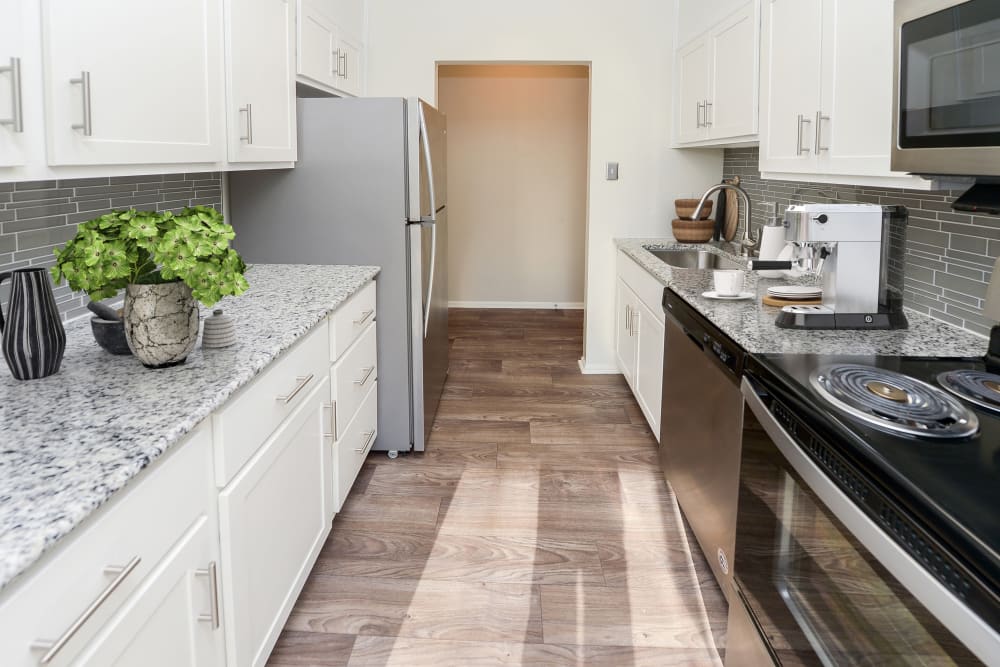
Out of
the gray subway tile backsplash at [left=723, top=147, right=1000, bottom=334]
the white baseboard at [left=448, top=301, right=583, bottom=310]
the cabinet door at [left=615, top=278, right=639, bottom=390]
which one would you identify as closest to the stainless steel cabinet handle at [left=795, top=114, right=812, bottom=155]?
the gray subway tile backsplash at [left=723, top=147, right=1000, bottom=334]

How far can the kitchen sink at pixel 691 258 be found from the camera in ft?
13.1

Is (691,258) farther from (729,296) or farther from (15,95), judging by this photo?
(15,95)

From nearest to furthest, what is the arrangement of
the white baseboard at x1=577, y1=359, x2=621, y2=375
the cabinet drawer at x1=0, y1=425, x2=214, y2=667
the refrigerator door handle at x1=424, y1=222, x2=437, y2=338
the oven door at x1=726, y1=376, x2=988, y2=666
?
the cabinet drawer at x1=0, y1=425, x2=214, y2=667
the oven door at x1=726, y1=376, x2=988, y2=666
the refrigerator door handle at x1=424, y1=222, x2=437, y2=338
the white baseboard at x1=577, y1=359, x2=621, y2=375

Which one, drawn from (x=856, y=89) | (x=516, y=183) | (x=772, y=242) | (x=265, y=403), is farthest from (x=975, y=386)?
(x=516, y=183)

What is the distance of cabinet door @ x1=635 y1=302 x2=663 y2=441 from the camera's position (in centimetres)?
323

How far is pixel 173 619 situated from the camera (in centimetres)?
129

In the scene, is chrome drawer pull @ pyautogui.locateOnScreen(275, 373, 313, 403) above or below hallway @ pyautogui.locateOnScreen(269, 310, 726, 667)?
above

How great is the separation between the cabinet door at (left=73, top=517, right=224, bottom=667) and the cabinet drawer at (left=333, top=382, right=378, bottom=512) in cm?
107

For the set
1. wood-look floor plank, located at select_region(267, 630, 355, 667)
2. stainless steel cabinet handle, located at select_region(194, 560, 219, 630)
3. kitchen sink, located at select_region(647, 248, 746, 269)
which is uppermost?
kitchen sink, located at select_region(647, 248, 746, 269)

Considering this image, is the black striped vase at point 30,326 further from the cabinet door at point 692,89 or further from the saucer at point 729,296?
the cabinet door at point 692,89

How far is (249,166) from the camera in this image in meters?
2.60

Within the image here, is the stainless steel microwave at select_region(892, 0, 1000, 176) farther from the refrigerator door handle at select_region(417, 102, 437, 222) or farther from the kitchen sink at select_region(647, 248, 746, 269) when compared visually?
the kitchen sink at select_region(647, 248, 746, 269)

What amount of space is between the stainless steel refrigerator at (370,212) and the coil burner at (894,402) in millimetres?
2065

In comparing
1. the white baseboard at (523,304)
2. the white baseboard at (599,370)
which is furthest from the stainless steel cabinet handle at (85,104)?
the white baseboard at (523,304)
